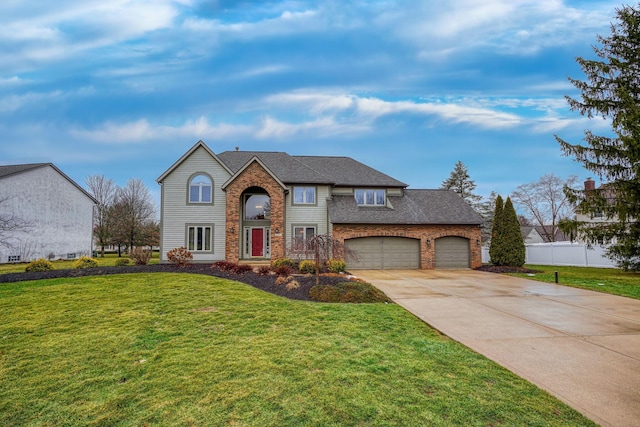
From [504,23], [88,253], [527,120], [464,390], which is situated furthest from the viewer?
[88,253]

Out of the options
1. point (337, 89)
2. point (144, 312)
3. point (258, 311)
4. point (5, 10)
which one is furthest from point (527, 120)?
point (5, 10)

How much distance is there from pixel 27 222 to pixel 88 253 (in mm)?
8026

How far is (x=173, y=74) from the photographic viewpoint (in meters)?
16.9

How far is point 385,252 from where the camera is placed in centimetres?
1983

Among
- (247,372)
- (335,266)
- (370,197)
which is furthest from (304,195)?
(247,372)

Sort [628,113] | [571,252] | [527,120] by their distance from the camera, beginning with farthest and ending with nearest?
[571,252]
[527,120]
[628,113]

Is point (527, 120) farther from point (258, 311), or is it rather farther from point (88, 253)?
point (88, 253)

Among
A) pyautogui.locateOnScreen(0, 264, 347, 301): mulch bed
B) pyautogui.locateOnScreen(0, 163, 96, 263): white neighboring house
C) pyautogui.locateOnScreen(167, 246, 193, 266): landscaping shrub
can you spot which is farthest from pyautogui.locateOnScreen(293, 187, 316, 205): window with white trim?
pyautogui.locateOnScreen(0, 163, 96, 263): white neighboring house

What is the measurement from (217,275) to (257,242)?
7.14 metres

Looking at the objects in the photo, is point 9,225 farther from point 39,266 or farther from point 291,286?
point 291,286

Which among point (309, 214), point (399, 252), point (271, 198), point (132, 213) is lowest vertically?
point (399, 252)

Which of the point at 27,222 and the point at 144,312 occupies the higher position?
the point at 27,222

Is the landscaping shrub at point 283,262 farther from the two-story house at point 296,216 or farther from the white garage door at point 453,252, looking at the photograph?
the white garage door at point 453,252

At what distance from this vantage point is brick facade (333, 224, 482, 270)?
1948 centimetres
